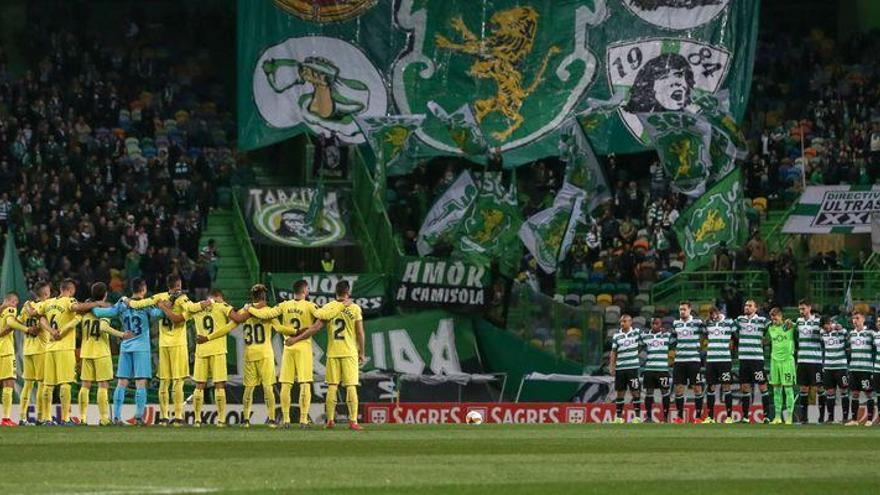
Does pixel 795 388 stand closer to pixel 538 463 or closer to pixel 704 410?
pixel 704 410

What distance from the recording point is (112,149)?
51938mm

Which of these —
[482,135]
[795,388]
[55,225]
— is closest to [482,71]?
[482,135]

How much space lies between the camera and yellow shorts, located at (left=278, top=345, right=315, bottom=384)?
3209 centimetres

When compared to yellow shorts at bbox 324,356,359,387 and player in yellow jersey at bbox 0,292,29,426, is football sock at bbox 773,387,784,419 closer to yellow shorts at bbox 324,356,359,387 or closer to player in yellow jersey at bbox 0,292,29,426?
yellow shorts at bbox 324,356,359,387

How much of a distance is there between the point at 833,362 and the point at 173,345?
500 inches

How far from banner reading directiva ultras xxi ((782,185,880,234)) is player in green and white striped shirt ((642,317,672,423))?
11520mm

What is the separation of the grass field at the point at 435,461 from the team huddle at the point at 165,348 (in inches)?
58.6

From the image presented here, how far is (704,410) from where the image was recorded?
39406 millimetres

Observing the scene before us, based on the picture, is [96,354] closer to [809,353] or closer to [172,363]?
[172,363]

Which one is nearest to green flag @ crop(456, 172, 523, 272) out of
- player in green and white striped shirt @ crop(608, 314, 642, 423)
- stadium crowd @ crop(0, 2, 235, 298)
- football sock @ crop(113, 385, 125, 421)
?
stadium crowd @ crop(0, 2, 235, 298)

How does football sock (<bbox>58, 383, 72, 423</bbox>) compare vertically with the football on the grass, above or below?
above

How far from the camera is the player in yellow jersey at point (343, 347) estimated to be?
31.5 meters

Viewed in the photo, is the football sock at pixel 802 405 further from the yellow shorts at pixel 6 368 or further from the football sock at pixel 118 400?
the yellow shorts at pixel 6 368

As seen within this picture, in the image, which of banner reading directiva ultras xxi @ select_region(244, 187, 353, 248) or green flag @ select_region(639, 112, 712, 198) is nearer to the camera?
green flag @ select_region(639, 112, 712, 198)
